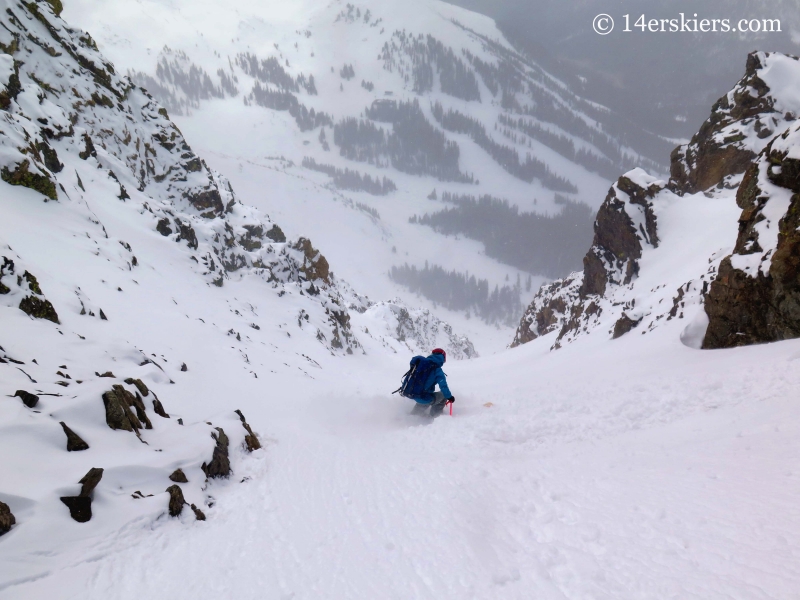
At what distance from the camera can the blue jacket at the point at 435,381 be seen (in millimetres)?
10147

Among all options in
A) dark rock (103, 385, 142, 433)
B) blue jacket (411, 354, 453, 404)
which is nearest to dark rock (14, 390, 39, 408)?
dark rock (103, 385, 142, 433)

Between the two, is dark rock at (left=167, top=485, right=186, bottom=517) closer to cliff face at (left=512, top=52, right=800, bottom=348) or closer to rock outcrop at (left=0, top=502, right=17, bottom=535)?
rock outcrop at (left=0, top=502, right=17, bottom=535)

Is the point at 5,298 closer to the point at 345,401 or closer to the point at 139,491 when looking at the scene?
the point at 139,491

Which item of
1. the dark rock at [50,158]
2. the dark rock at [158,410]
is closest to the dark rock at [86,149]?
the dark rock at [50,158]

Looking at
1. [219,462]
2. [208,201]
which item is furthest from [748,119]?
[208,201]

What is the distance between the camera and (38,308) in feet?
25.9

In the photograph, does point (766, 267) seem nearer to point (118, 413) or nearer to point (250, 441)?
point (250, 441)

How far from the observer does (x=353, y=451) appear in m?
7.84

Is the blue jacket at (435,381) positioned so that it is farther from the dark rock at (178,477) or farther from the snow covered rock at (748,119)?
the snow covered rock at (748,119)

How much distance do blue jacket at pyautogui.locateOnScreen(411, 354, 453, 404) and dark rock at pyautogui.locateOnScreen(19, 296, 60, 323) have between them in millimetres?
7905

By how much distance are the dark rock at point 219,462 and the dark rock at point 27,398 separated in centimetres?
206

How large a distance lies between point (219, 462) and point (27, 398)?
237 cm

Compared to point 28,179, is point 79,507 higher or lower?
lower

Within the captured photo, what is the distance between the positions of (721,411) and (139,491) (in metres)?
8.81
